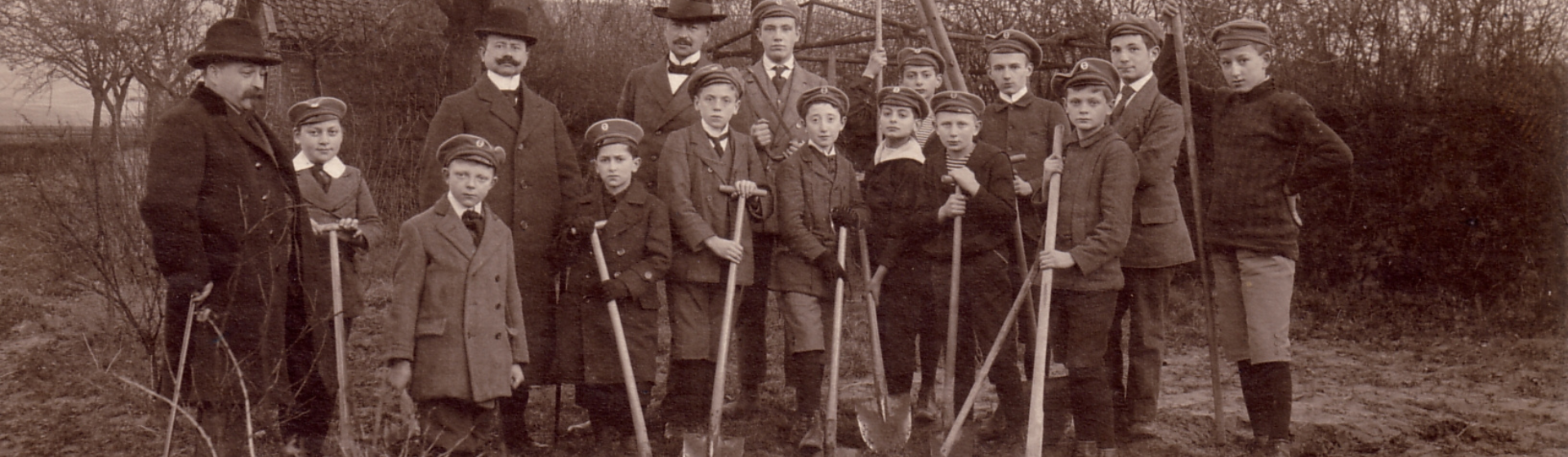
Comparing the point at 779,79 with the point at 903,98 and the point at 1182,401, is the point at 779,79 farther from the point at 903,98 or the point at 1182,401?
the point at 1182,401

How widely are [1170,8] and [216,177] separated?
4199 mm

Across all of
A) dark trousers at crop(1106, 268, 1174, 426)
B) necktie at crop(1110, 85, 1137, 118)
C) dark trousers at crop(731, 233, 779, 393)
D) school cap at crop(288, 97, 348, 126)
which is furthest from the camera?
dark trousers at crop(731, 233, 779, 393)

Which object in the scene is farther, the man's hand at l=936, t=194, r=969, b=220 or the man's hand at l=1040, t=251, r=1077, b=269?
the man's hand at l=936, t=194, r=969, b=220

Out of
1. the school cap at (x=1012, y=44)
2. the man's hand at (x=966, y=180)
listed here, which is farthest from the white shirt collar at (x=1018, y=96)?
the man's hand at (x=966, y=180)

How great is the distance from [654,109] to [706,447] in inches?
68.5

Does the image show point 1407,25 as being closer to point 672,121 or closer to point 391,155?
point 672,121

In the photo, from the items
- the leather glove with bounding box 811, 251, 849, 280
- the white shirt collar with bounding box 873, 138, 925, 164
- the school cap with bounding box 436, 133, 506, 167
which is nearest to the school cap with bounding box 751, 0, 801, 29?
the white shirt collar with bounding box 873, 138, 925, 164

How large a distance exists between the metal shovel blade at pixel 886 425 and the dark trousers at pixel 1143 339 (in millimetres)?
924

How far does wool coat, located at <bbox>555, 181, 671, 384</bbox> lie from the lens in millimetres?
5004

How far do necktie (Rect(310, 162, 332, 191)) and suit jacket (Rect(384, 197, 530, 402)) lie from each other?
101 cm

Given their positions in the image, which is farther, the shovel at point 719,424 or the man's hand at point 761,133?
the man's hand at point 761,133

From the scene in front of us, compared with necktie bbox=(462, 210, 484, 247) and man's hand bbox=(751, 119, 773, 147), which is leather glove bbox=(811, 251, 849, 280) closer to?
man's hand bbox=(751, 119, 773, 147)

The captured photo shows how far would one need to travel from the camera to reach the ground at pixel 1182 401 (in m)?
5.36

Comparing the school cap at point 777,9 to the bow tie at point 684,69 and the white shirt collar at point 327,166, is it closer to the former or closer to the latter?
the bow tie at point 684,69
